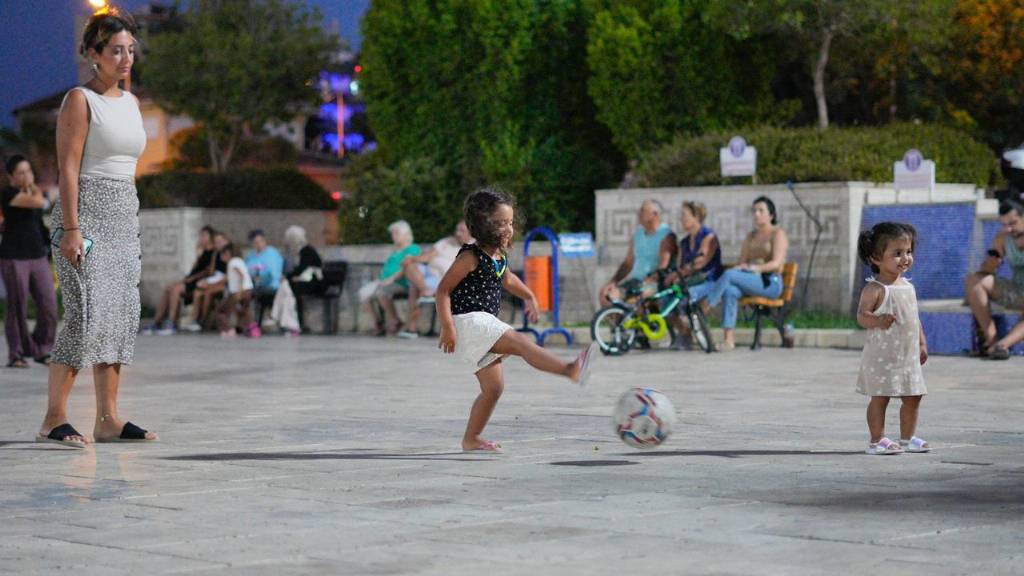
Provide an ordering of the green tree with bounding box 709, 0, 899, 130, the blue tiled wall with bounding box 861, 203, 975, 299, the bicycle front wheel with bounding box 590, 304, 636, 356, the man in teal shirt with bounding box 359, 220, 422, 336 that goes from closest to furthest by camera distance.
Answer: the bicycle front wheel with bounding box 590, 304, 636, 356 → the blue tiled wall with bounding box 861, 203, 975, 299 → the man in teal shirt with bounding box 359, 220, 422, 336 → the green tree with bounding box 709, 0, 899, 130

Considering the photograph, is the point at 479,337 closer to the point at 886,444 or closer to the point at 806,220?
the point at 886,444

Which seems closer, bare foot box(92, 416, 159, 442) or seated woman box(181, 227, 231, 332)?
bare foot box(92, 416, 159, 442)

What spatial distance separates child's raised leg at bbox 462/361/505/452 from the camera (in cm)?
898

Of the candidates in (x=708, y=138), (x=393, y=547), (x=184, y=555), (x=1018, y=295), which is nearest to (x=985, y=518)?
(x=393, y=547)

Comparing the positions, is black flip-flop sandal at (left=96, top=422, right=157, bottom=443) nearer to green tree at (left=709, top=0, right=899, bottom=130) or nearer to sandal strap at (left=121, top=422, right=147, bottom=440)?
sandal strap at (left=121, top=422, right=147, bottom=440)

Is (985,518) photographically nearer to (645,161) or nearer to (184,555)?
(184,555)

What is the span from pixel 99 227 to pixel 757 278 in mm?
10308

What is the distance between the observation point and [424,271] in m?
22.7

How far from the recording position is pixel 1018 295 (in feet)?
54.5

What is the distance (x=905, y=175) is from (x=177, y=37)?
1250 inches

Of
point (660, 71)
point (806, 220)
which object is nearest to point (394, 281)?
point (806, 220)

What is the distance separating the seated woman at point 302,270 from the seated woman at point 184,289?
1.26 m

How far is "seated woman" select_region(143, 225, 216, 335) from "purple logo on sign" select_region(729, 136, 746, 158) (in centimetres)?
771

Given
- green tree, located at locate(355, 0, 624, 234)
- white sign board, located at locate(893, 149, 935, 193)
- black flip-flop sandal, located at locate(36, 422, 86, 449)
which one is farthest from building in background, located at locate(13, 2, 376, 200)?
black flip-flop sandal, located at locate(36, 422, 86, 449)
